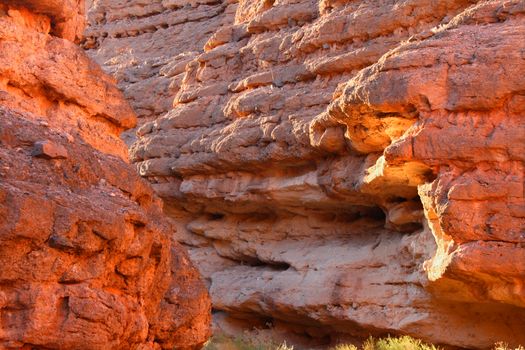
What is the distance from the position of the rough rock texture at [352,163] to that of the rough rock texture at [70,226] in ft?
10.8

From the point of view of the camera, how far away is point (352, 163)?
11.3 meters

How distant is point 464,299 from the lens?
385 inches

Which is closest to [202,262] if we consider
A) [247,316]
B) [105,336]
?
[247,316]

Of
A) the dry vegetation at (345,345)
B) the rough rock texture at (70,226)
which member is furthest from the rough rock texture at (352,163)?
the rough rock texture at (70,226)

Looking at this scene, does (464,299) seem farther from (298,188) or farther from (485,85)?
(298,188)

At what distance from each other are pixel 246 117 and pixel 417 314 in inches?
193

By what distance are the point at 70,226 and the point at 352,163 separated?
615cm

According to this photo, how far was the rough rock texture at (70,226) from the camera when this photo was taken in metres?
5.71

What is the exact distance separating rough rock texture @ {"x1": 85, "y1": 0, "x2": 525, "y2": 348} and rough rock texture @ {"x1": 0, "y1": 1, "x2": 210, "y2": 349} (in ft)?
10.8

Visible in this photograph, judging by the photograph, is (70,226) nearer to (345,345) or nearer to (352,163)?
(352,163)

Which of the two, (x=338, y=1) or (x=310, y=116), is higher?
(x=338, y=1)

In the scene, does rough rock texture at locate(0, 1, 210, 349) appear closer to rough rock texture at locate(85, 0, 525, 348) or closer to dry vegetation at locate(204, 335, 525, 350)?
rough rock texture at locate(85, 0, 525, 348)

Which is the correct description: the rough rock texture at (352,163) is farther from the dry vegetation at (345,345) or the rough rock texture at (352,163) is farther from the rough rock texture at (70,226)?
the rough rock texture at (70,226)

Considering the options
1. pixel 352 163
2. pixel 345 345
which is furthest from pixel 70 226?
pixel 345 345
